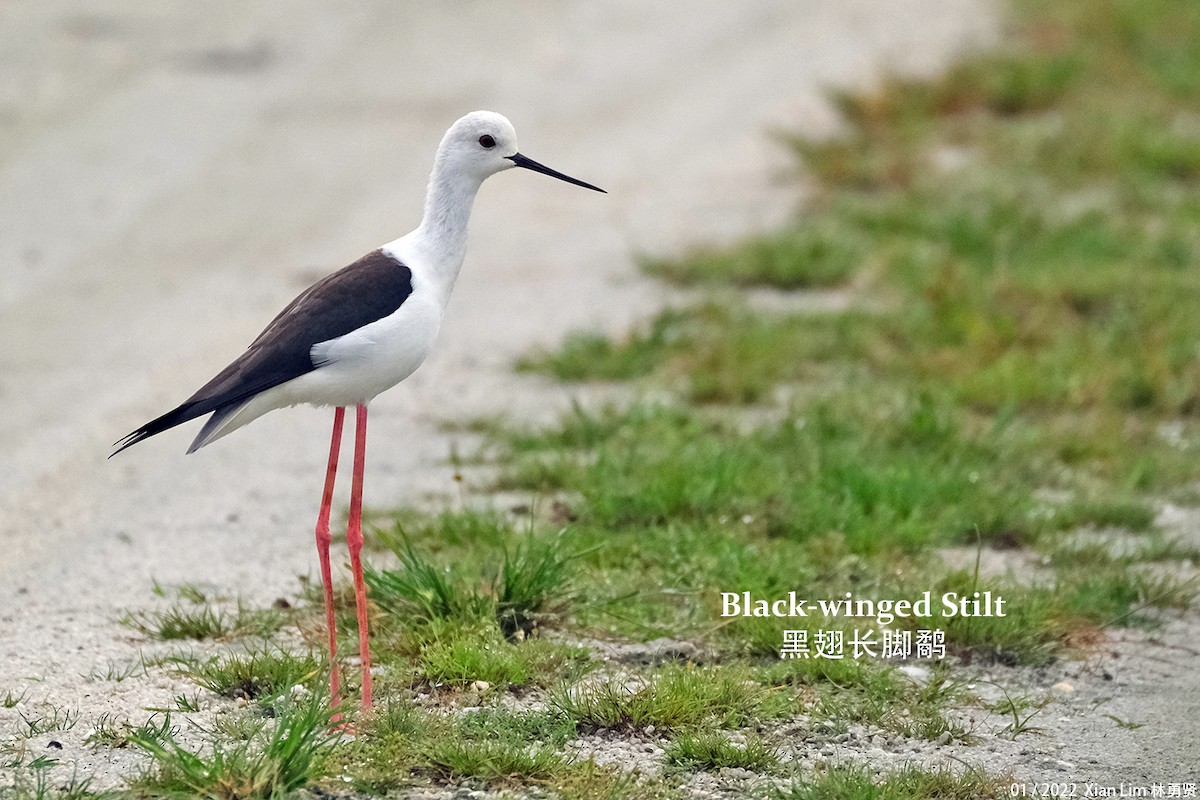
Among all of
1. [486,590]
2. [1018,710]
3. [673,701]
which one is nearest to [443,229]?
[486,590]

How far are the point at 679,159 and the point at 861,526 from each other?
5.02m

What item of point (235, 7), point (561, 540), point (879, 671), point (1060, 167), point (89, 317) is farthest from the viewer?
point (235, 7)

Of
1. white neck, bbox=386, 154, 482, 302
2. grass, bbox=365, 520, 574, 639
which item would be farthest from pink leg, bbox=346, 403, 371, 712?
white neck, bbox=386, 154, 482, 302

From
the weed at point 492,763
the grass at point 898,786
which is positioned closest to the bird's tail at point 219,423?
the weed at point 492,763

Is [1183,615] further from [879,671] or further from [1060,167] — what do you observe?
[1060,167]

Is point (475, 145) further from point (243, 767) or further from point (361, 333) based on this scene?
point (243, 767)

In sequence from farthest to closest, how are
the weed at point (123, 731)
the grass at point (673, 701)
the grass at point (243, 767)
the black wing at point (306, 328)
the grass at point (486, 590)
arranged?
the grass at point (486, 590) < the grass at point (673, 701) < the black wing at point (306, 328) < the weed at point (123, 731) < the grass at point (243, 767)

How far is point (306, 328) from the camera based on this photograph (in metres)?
4.48

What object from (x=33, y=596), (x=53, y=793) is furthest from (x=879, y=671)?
(x=33, y=596)

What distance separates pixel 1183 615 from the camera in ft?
18.4

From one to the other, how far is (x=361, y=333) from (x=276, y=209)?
5.45 m

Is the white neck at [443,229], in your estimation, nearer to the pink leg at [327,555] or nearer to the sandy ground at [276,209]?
the pink leg at [327,555]

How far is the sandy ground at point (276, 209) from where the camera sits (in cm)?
604

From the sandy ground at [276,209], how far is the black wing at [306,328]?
84 centimetres
